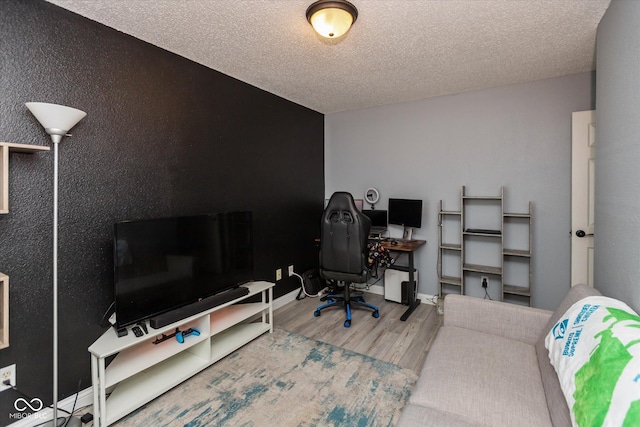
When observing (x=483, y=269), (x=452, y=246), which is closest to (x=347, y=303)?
(x=452, y=246)

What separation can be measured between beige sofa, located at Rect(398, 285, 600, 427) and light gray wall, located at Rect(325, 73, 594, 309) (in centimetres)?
154

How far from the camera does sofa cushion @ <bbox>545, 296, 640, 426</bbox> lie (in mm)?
788

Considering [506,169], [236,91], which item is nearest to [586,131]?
[506,169]

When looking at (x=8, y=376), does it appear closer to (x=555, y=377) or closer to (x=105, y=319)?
(x=105, y=319)

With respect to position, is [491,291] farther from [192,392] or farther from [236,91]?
[236,91]

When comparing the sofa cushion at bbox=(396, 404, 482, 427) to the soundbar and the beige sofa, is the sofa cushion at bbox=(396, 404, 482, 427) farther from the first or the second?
the soundbar

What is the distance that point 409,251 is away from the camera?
3016 mm

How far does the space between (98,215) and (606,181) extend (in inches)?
122

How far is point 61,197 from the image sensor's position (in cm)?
172

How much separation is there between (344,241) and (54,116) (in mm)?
2238

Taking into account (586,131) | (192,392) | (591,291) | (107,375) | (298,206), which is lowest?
(192,392)

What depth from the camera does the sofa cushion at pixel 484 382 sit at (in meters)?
1.15

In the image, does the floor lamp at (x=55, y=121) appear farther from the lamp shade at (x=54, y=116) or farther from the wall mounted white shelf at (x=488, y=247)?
the wall mounted white shelf at (x=488, y=247)

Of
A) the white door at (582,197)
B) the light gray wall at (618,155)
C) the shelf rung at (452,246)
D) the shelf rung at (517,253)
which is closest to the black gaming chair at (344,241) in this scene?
the shelf rung at (452,246)
